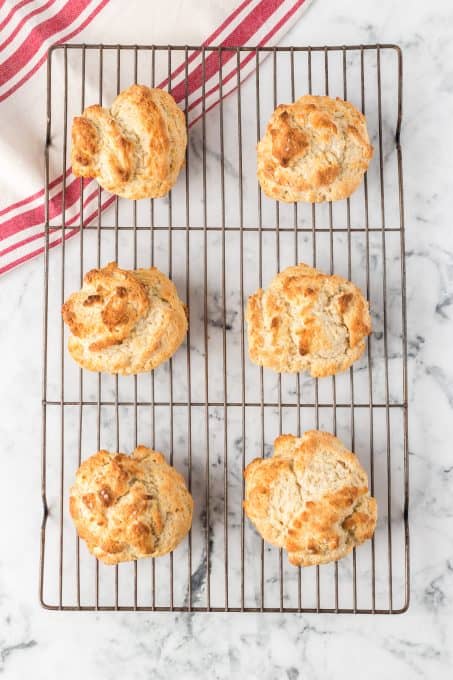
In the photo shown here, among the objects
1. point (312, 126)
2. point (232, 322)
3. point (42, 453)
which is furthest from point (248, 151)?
point (42, 453)

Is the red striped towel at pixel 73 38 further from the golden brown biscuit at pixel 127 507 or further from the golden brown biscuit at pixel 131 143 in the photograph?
the golden brown biscuit at pixel 127 507

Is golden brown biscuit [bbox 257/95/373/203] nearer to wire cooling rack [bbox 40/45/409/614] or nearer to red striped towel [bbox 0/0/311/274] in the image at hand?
wire cooling rack [bbox 40/45/409/614]

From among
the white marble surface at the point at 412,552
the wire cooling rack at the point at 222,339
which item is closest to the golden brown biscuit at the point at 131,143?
the wire cooling rack at the point at 222,339

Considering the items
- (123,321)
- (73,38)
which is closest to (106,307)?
(123,321)

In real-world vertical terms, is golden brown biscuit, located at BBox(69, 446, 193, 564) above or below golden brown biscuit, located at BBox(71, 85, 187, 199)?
below

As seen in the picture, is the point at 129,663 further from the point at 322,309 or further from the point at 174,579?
the point at 322,309

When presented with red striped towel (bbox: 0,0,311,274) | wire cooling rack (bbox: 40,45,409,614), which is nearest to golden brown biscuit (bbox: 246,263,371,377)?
wire cooling rack (bbox: 40,45,409,614)
